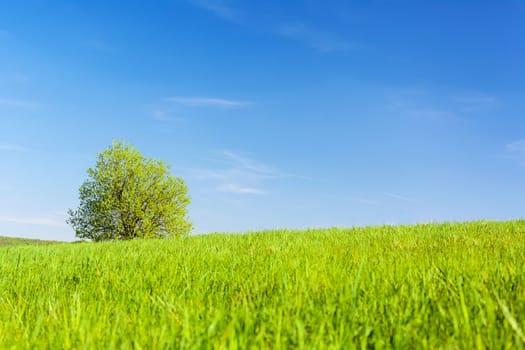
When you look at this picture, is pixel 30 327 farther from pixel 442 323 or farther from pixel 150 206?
pixel 150 206

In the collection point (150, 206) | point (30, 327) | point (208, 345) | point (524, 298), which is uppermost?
point (150, 206)

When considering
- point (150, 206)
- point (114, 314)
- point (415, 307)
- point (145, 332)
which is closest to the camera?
point (145, 332)

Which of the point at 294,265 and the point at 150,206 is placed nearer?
the point at 294,265

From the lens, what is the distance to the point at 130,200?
1523 inches

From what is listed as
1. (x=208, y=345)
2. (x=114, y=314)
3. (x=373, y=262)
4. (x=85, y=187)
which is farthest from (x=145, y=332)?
(x=85, y=187)

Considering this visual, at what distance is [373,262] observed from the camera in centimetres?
488

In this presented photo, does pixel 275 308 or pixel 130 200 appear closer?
pixel 275 308

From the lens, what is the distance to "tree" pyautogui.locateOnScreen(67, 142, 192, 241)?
38.8 metres

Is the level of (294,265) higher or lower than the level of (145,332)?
higher

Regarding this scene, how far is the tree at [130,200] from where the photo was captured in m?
38.8

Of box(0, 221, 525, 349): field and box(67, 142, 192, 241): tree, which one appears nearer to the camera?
box(0, 221, 525, 349): field

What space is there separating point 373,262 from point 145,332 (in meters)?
3.11

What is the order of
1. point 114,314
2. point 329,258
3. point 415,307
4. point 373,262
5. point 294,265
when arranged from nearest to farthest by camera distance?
point 415,307 → point 114,314 → point 294,265 → point 373,262 → point 329,258

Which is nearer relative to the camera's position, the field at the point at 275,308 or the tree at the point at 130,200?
the field at the point at 275,308
